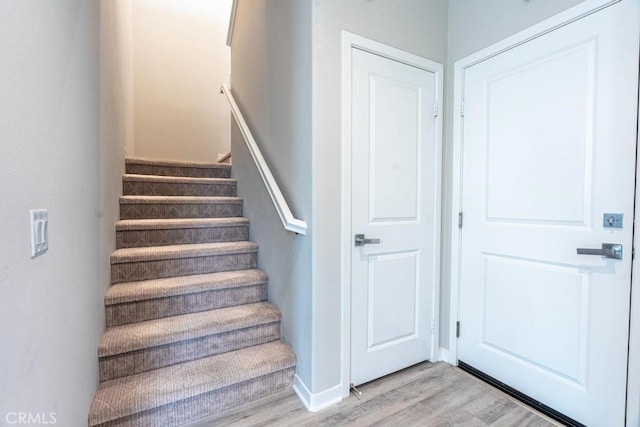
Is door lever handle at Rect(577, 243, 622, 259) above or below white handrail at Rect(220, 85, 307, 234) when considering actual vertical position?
below

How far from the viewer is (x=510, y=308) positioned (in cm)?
169

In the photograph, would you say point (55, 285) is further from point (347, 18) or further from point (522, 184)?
point (522, 184)

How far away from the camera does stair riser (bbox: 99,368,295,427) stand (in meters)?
1.36

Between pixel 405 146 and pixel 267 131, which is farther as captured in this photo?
pixel 267 131

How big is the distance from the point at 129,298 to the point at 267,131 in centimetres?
140

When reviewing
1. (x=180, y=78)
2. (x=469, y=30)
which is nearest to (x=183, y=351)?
(x=469, y=30)

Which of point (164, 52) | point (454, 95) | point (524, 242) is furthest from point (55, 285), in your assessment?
point (164, 52)

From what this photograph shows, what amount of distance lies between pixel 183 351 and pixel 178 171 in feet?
6.23

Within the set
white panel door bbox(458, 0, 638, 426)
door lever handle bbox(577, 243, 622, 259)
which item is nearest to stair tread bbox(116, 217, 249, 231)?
white panel door bbox(458, 0, 638, 426)

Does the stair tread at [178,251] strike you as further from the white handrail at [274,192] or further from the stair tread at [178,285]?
the white handrail at [274,192]

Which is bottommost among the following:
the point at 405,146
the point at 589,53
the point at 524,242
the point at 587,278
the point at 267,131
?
the point at 587,278

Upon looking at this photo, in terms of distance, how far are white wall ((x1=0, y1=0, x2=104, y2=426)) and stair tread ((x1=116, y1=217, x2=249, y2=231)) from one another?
736mm

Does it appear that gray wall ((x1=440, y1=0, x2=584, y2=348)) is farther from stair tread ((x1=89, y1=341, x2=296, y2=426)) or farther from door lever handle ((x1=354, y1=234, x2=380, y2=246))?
stair tread ((x1=89, y1=341, x2=296, y2=426))

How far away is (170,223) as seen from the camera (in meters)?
2.18
